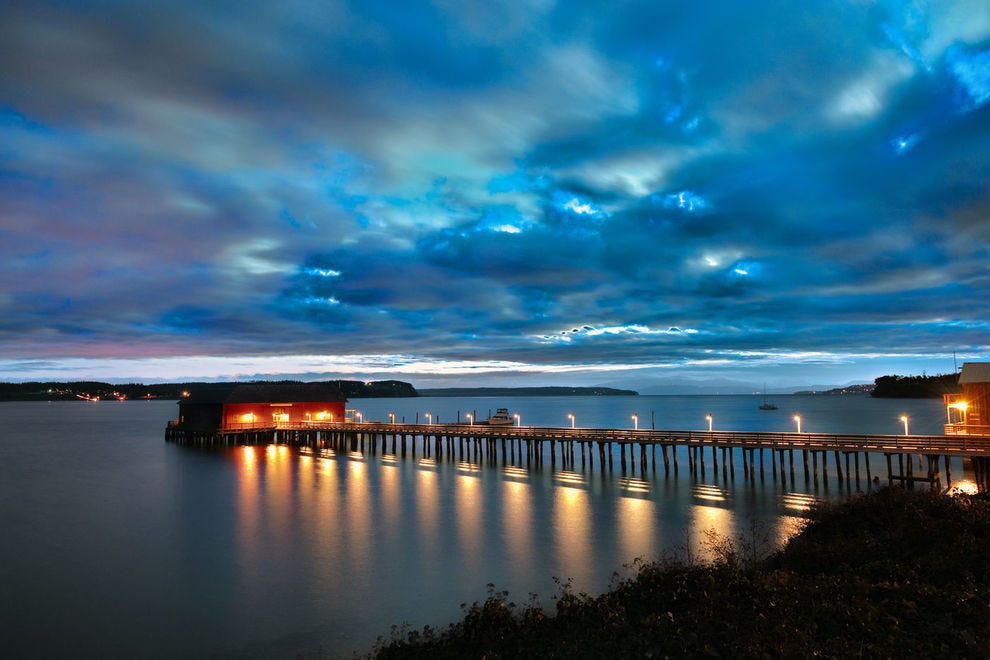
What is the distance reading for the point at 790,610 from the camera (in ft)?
47.0

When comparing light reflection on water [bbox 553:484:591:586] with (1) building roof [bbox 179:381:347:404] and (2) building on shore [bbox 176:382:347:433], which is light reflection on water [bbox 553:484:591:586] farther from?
(1) building roof [bbox 179:381:347:404]

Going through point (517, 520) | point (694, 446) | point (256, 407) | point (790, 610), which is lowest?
point (517, 520)

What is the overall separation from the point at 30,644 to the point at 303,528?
14521 mm

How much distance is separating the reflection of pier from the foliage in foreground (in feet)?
56.9

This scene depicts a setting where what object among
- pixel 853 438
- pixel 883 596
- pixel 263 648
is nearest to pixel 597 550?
pixel 883 596

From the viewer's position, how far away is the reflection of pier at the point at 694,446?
36188 mm

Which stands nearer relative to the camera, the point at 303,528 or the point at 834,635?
the point at 834,635

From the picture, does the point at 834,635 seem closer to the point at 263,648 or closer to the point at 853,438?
the point at 263,648

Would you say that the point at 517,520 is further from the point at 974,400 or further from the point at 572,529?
the point at 974,400

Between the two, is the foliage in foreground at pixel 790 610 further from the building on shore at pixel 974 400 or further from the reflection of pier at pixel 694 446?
the building on shore at pixel 974 400

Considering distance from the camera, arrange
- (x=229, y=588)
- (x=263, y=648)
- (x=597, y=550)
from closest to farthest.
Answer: (x=263, y=648)
(x=229, y=588)
(x=597, y=550)

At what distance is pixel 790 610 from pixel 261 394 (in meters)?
75.4

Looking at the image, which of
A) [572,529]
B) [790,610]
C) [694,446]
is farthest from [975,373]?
[790,610]

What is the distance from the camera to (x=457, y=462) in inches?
2290
